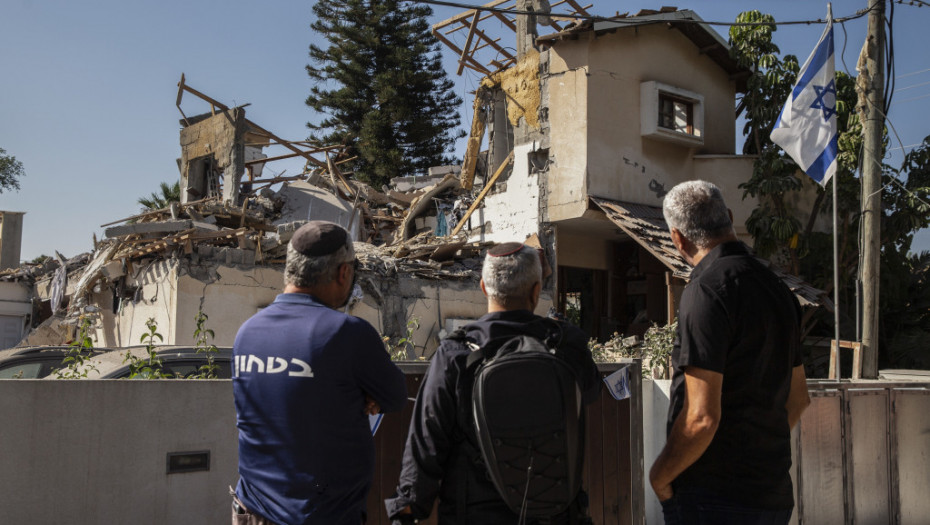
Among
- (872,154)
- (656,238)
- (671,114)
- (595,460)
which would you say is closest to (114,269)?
(656,238)

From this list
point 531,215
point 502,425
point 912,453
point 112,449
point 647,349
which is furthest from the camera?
point 531,215

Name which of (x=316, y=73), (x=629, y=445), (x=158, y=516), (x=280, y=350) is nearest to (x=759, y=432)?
(x=280, y=350)

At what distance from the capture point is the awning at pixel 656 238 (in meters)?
13.4

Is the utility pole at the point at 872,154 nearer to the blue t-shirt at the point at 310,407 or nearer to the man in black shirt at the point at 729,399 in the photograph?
the man in black shirt at the point at 729,399

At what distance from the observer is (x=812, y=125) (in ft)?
28.7

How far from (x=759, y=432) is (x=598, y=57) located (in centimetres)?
1356

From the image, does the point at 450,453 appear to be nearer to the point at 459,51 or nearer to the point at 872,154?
the point at 872,154

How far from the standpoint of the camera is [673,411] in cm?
272

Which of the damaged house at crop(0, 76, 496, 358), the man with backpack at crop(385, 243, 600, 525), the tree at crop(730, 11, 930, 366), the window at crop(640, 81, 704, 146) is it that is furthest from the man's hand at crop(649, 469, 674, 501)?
the window at crop(640, 81, 704, 146)

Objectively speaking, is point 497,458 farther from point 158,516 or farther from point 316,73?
point 316,73

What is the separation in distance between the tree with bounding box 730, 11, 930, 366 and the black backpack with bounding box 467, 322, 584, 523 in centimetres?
1285

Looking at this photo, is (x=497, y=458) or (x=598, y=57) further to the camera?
(x=598, y=57)

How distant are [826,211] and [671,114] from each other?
3804 mm

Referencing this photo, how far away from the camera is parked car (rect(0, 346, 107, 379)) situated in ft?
22.6
